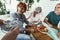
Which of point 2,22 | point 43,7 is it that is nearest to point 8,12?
point 2,22

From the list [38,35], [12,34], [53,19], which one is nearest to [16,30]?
[12,34]

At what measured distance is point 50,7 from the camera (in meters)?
1.02

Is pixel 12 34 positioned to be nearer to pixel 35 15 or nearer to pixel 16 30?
pixel 16 30

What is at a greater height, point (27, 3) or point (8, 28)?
point (27, 3)

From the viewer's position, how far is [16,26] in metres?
1.00

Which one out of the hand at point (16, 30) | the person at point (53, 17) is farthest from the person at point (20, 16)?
the person at point (53, 17)

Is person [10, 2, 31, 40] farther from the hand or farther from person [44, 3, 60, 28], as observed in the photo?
person [44, 3, 60, 28]

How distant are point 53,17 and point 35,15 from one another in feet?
0.38

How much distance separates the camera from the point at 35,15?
3.34 feet

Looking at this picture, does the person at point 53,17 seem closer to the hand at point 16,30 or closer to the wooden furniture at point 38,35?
the wooden furniture at point 38,35

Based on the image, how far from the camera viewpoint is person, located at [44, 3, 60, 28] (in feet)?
3.33

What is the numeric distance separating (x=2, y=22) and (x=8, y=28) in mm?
54

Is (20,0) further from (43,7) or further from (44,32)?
(44,32)

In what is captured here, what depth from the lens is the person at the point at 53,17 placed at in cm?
102
